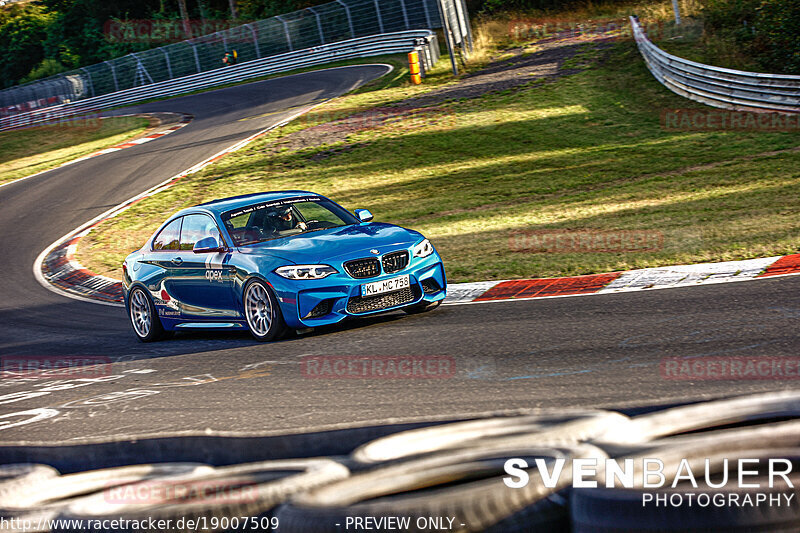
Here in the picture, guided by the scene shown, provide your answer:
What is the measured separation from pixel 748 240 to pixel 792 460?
7.82 metres

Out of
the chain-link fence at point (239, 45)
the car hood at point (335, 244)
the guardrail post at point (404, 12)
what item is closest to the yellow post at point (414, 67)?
the chain-link fence at point (239, 45)

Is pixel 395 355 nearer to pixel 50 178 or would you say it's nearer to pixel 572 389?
pixel 572 389

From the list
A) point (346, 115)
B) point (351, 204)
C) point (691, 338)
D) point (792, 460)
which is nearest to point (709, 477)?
point (792, 460)

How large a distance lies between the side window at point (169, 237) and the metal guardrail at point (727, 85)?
48.3 feet

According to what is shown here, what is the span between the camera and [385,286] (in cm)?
876

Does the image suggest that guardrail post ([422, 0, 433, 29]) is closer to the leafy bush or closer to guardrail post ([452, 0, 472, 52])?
guardrail post ([452, 0, 472, 52])

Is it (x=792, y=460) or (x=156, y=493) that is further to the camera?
(x=156, y=493)

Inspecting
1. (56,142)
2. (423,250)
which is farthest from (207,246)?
(56,142)

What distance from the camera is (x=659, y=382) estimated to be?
17.3 feet

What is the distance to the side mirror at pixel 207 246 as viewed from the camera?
959cm

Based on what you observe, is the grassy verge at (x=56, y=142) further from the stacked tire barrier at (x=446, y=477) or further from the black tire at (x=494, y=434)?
the black tire at (x=494, y=434)

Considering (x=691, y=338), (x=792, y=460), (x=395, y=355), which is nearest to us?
(x=792, y=460)

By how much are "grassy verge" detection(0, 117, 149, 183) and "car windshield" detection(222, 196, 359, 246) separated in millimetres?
22898

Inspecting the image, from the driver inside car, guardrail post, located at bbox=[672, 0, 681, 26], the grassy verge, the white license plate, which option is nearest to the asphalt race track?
the white license plate
